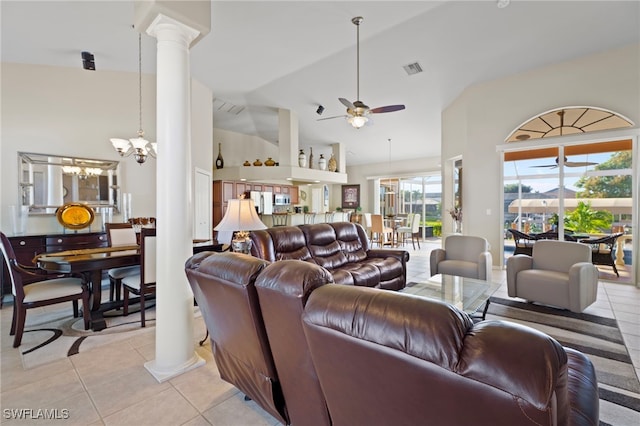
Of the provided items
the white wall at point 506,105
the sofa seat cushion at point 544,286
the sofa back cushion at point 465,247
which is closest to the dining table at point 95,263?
the sofa back cushion at point 465,247

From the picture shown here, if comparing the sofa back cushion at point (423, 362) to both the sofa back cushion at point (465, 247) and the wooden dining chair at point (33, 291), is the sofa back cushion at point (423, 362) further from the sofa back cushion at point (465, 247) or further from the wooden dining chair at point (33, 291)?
the sofa back cushion at point (465, 247)

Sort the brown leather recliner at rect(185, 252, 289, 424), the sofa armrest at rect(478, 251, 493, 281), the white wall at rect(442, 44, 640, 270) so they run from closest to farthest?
the brown leather recliner at rect(185, 252, 289, 424) < the sofa armrest at rect(478, 251, 493, 281) < the white wall at rect(442, 44, 640, 270)

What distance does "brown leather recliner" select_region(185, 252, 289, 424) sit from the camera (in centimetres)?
140

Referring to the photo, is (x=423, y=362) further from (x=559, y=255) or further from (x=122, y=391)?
(x=559, y=255)

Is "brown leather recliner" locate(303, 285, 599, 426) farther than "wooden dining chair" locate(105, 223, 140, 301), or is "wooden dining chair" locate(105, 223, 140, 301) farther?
"wooden dining chair" locate(105, 223, 140, 301)

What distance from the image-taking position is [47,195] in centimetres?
420

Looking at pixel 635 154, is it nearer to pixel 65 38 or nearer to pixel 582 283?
pixel 582 283

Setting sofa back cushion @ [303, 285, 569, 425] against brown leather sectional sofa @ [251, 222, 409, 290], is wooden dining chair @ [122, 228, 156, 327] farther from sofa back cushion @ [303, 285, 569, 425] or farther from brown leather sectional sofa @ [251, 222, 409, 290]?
sofa back cushion @ [303, 285, 569, 425]

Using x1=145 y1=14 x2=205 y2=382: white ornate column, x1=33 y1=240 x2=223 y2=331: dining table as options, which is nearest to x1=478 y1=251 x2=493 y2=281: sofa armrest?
x1=33 y1=240 x2=223 y2=331: dining table

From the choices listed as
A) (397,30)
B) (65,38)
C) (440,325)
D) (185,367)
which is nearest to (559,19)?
(397,30)

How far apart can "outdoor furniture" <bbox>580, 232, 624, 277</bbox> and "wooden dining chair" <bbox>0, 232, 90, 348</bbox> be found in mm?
6718

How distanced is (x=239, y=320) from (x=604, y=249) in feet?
18.8

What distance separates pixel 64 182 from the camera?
4.32m

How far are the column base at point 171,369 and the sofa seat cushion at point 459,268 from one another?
3.18 metres
